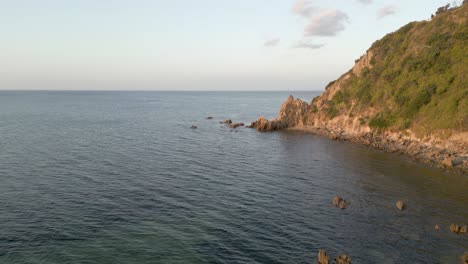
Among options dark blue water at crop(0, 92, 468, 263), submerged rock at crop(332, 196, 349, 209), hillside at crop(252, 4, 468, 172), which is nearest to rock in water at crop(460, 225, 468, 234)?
dark blue water at crop(0, 92, 468, 263)

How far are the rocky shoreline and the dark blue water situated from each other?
17.2 ft

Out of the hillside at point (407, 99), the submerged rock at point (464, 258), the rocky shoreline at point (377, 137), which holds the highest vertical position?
the hillside at point (407, 99)

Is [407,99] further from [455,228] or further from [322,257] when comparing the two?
[322,257]

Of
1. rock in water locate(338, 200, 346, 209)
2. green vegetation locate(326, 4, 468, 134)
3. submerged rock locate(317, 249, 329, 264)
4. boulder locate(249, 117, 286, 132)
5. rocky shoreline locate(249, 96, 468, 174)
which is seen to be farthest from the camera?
boulder locate(249, 117, 286, 132)

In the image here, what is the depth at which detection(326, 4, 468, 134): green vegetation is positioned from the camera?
84.6m

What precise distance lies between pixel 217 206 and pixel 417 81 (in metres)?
78.2

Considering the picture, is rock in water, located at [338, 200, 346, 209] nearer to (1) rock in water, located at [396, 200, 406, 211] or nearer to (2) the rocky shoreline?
(1) rock in water, located at [396, 200, 406, 211]

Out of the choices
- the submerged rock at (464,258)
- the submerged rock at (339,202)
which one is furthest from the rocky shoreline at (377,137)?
the submerged rock at (464,258)

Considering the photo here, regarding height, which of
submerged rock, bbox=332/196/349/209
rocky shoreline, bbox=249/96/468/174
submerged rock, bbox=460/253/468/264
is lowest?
submerged rock, bbox=460/253/468/264

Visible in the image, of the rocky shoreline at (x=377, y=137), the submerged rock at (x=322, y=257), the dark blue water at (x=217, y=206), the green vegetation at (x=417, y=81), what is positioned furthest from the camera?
the green vegetation at (x=417, y=81)

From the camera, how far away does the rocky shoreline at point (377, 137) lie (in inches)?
2869

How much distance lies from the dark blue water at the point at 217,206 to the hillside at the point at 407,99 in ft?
37.7

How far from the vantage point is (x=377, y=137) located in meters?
96.4

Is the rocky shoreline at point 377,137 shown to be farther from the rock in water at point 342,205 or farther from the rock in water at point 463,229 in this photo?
the rock in water at point 342,205
